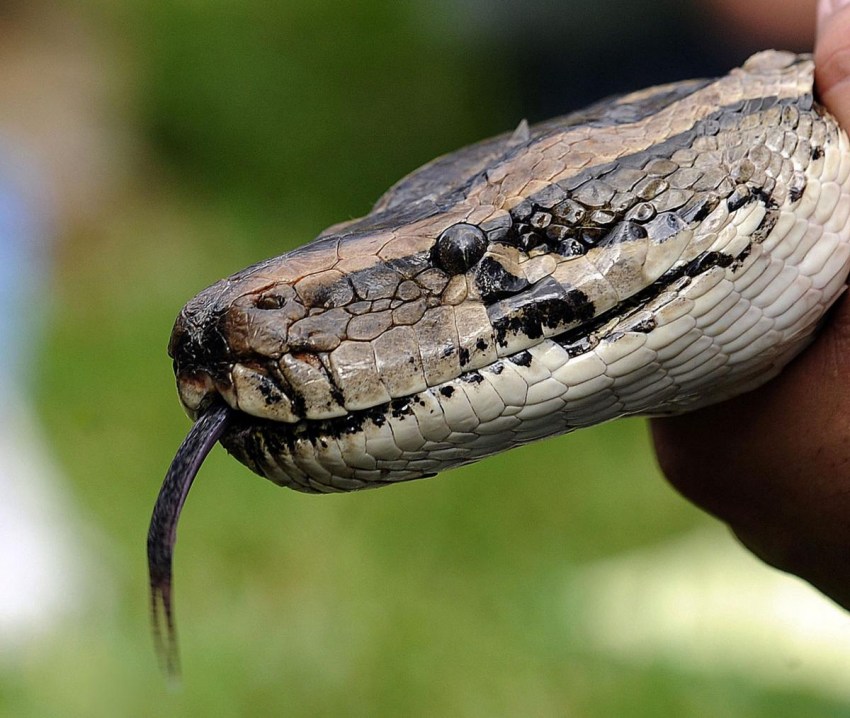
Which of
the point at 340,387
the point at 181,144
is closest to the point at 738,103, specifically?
the point at 340,387

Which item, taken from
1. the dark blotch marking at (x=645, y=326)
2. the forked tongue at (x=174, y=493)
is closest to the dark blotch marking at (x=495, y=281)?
the dark blotch marking at (x=645, y=326)

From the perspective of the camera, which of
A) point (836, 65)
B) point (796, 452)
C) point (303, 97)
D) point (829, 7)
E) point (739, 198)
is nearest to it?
point (739, 198)

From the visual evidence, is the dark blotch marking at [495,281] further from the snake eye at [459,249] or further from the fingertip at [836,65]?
the fingertip at [836,65]

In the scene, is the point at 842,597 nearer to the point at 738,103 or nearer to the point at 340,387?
the point at 738,103

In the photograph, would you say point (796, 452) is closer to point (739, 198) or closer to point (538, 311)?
point (739, 198)

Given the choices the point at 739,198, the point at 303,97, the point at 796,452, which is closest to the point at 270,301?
the point at 739,198

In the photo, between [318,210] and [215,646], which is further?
[318,210]

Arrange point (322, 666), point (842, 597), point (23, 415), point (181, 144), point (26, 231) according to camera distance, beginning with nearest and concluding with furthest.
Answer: point (842, 597), point (322, 666), point (23, 415), point (26, 231), point (181, 144)
